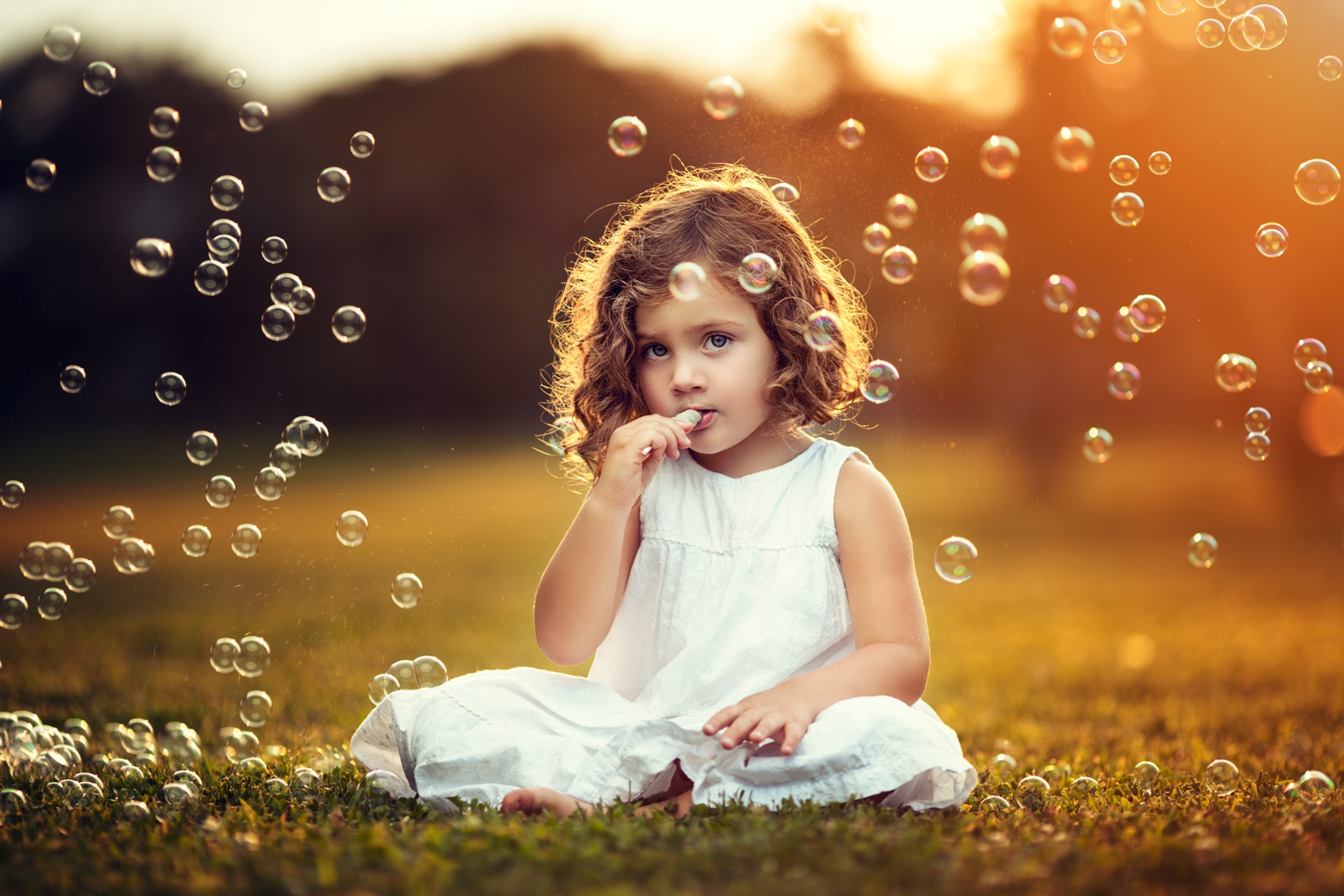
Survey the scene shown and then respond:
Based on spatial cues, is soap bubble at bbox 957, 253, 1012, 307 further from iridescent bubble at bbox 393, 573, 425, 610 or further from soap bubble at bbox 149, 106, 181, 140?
soap bubble at bbox 149, 106, 181, 140

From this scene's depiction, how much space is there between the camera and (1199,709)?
4.03m

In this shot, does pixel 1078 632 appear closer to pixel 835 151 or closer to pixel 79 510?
pixel 835 151

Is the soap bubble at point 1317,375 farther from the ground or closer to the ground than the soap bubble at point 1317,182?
closer to the ground

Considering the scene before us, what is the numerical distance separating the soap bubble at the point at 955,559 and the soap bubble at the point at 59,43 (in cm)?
264

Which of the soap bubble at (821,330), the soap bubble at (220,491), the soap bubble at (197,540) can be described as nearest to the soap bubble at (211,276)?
the soap bubble at (220,491)

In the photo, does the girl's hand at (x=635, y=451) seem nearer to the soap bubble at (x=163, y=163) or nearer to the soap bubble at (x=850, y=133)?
the soap bubble at (x=850, y=133)

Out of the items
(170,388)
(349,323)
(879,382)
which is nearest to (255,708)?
(170,388)

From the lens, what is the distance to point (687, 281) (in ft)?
8.37

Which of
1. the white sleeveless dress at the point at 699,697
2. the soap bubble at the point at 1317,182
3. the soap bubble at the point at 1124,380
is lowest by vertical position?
the white sleeveless dress at the point at 699,697

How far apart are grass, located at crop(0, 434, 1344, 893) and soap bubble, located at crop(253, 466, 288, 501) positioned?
25.3 inches

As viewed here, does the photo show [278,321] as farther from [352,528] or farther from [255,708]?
[255,708]

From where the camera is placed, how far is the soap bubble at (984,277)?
2973 mm

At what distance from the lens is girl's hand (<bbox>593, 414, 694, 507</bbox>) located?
243cm

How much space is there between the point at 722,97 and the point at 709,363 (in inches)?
42.2
